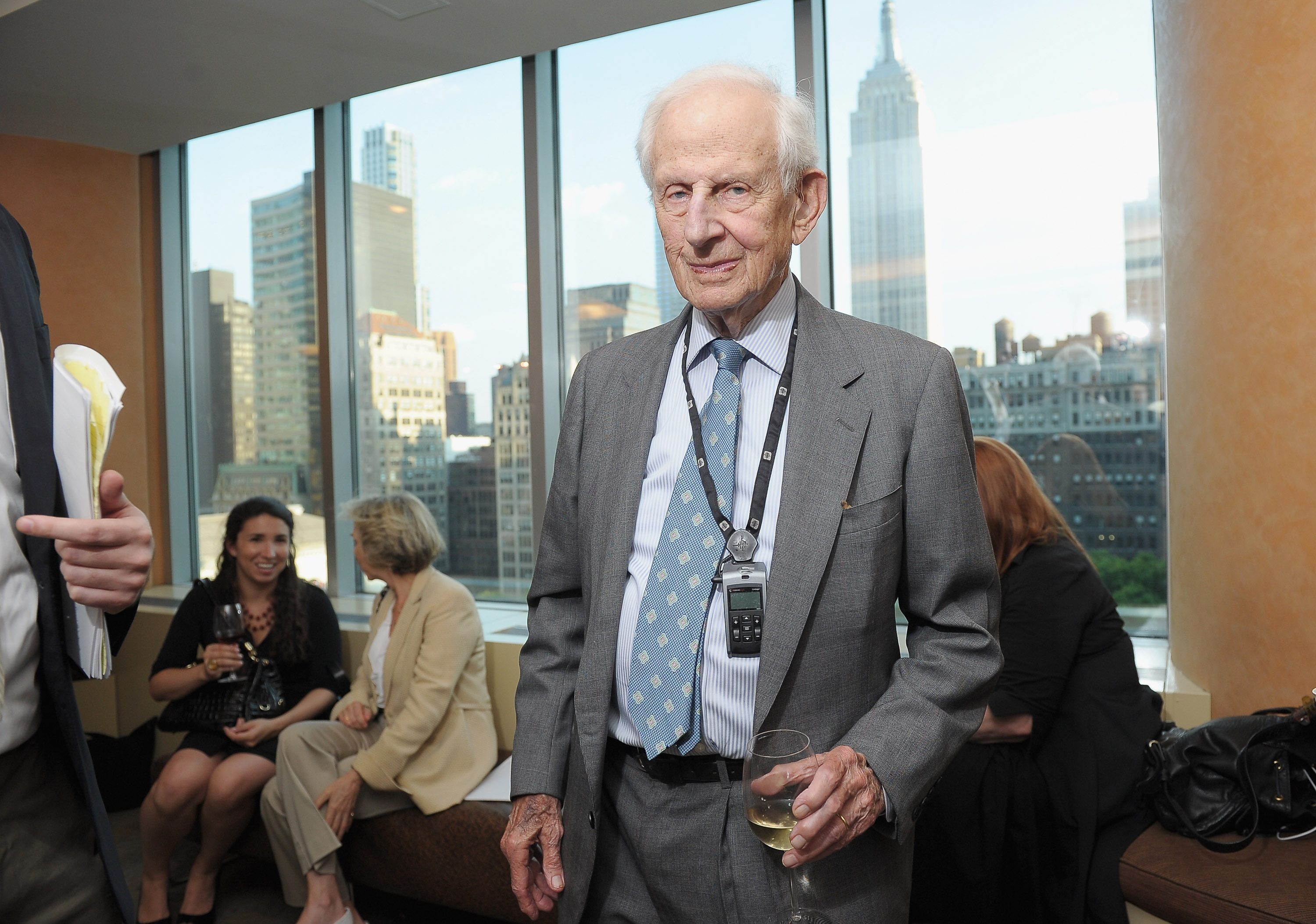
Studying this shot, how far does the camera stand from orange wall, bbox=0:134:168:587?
4734mm

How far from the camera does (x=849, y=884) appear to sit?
4.00 feet

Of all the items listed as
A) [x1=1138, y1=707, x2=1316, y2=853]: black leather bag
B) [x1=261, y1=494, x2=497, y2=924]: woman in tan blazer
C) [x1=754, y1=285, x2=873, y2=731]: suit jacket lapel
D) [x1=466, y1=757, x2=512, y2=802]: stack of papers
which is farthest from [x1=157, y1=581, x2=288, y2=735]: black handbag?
[x1=1138, y1=707, x2=1316, y2=853]: black leather bag

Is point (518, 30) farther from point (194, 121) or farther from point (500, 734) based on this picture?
point (500, 734)

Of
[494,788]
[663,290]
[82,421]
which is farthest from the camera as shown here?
[663,290]

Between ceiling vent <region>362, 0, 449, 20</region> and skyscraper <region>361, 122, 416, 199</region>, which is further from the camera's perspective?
skyscraper <region>361, 122, 416, 199</region>

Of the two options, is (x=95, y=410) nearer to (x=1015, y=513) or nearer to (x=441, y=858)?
(x=1015, y=513)

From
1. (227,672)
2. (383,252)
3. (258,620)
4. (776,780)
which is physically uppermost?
(383,252)

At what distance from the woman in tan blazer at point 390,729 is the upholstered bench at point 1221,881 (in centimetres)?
204

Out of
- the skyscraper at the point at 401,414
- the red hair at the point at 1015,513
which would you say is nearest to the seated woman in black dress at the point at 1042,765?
the red hair at the point at 1015,513

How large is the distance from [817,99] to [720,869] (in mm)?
3215

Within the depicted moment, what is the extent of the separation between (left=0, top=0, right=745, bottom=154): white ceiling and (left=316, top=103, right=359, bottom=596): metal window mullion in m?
0.31

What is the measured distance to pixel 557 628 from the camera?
4.83 feet

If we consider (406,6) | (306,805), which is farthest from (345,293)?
(306,805)

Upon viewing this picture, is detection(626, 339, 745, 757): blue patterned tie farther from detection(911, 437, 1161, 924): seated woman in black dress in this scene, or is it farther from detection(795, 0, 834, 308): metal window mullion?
detection(795, 0, 834, 308): metal window mullion
